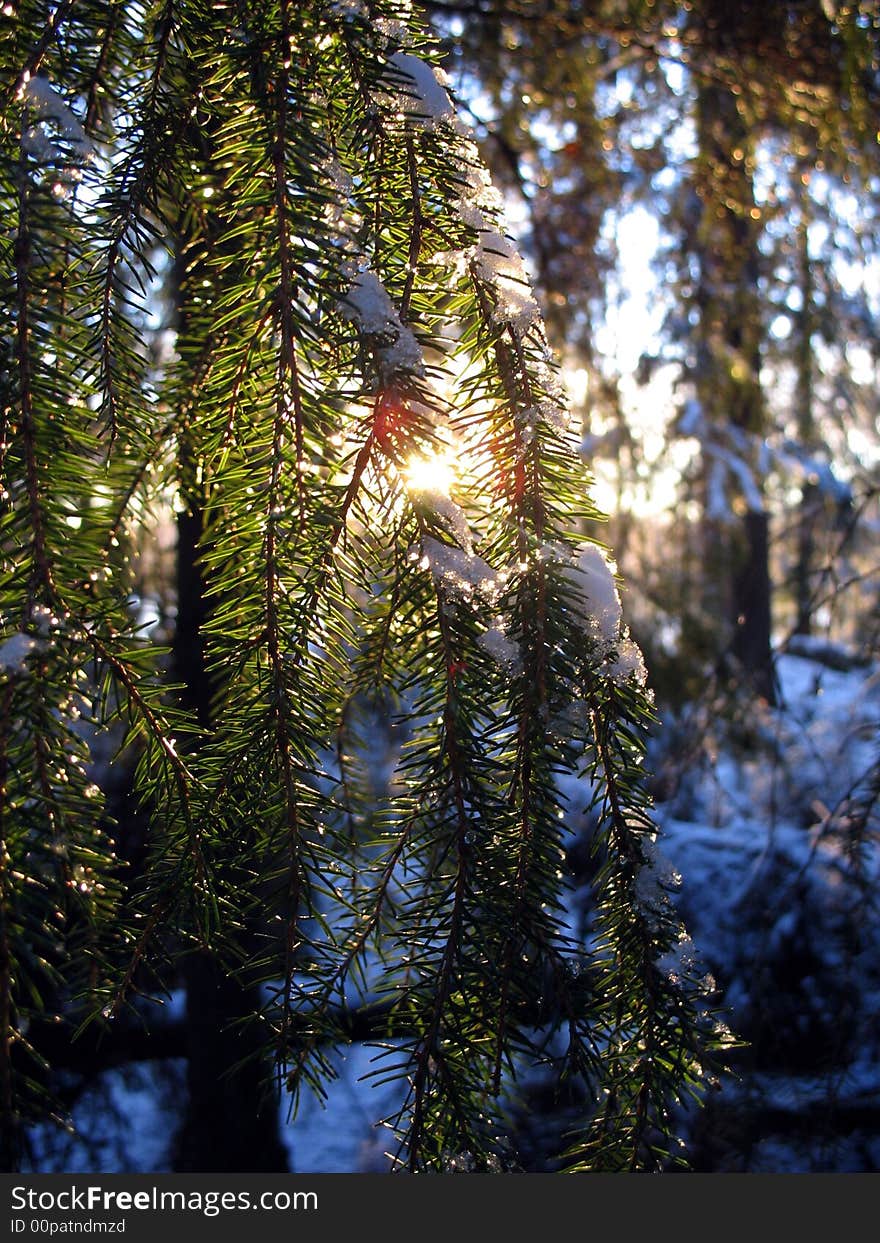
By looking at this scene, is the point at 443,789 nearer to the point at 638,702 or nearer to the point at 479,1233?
the point at 638,702

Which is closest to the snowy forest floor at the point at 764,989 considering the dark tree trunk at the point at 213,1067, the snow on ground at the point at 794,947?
the snow on ground at the point at 794,947

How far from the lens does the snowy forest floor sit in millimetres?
1573

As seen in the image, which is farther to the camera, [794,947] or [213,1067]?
[794,947]

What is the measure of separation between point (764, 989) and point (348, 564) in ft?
4.97

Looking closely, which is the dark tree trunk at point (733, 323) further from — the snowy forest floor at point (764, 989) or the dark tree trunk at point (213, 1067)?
the dark tree trunk at point (213, 1067)

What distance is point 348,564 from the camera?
65 cm

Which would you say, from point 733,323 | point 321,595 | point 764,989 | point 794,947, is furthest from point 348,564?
point 733,323

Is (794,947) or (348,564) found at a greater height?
(348,564)

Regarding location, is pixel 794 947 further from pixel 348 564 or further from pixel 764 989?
pixel 348 564

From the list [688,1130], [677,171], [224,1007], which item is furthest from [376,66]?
[677,171]

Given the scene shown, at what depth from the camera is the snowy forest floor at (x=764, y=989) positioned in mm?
1573

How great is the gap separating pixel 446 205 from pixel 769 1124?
1.99 m

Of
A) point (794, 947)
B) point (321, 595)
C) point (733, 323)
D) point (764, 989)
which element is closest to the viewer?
point (321, 595)

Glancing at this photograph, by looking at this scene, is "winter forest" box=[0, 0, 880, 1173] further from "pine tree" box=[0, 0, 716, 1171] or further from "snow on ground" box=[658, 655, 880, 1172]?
"snow on ground" box=[658, 655, 880, 1172]
